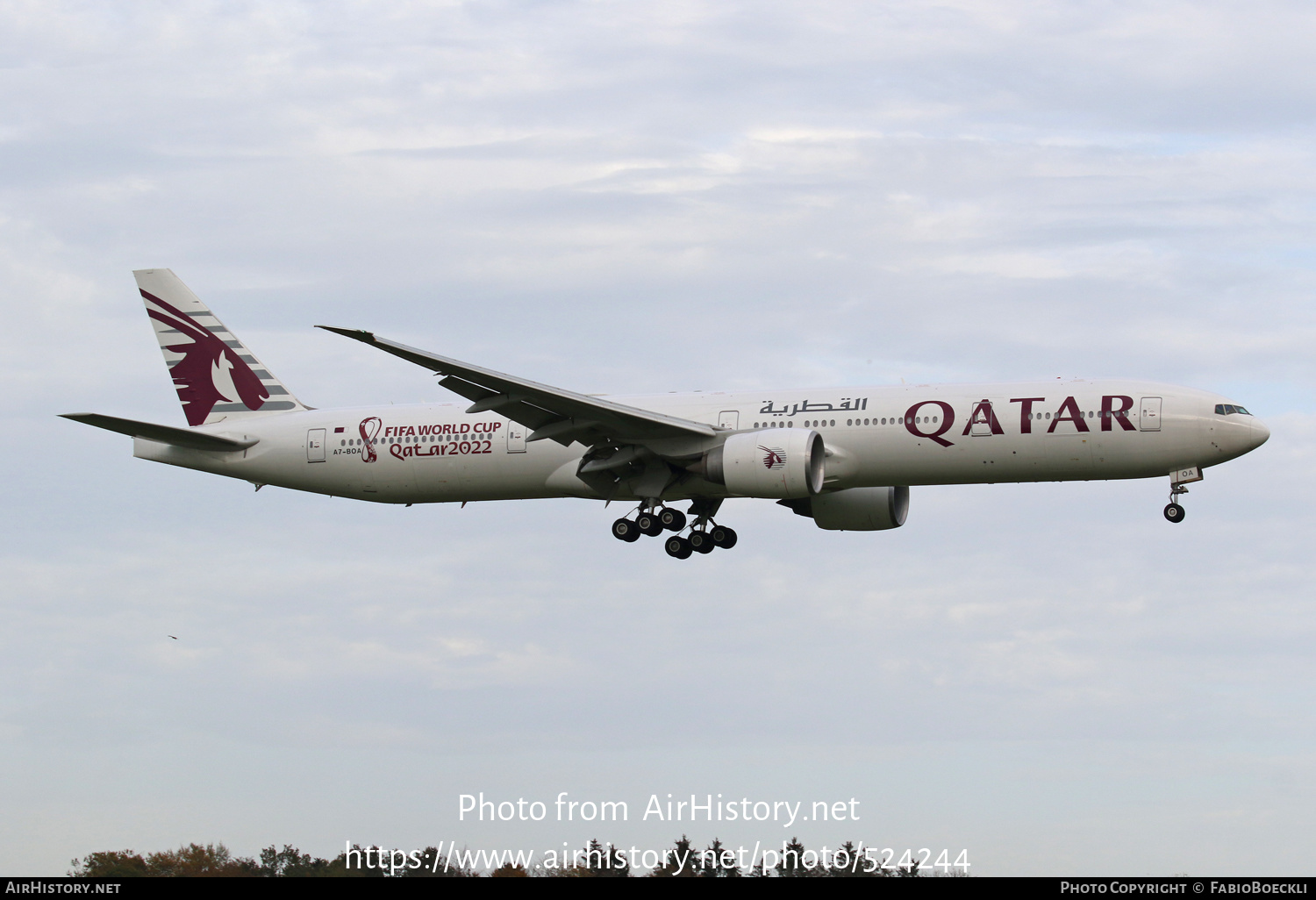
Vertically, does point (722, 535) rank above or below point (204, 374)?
below

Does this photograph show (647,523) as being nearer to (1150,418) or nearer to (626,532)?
(626,532)

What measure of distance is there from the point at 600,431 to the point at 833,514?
861cm

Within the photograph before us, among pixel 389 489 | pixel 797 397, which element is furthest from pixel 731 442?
pixel 389 489

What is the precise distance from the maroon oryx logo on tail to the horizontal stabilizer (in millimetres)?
2156

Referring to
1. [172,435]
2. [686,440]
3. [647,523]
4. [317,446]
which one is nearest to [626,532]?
[647,523]

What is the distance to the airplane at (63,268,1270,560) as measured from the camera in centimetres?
4081

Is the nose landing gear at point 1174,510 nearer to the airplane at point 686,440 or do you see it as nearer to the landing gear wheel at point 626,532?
the airplane at point 686,440

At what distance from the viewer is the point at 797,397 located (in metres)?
43.7

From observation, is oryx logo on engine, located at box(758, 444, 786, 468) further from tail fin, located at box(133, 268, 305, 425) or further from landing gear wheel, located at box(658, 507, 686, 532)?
tail fin, located at box(133, 268, 305, 425)

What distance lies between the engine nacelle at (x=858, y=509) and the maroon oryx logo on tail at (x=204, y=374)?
1665cm

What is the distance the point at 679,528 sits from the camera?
45.3m

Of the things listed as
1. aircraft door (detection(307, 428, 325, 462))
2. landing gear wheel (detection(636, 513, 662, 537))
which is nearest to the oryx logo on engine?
landing gear wheel (detection(636, 513, 662, 537))

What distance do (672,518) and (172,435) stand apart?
14493 mm
